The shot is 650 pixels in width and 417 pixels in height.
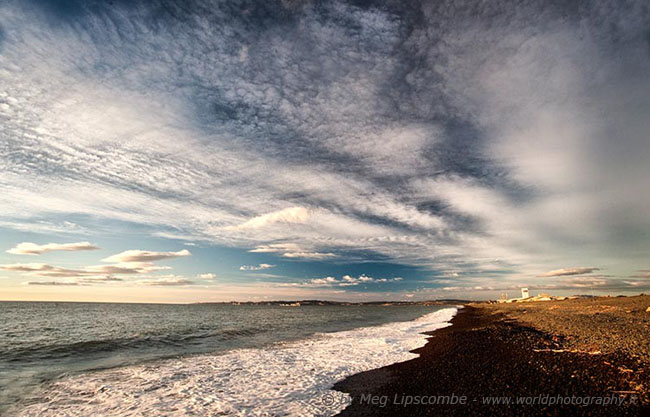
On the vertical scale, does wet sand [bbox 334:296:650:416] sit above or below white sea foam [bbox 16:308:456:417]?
above

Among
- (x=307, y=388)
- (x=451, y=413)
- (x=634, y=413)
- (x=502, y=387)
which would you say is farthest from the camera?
(x=307, y=388)

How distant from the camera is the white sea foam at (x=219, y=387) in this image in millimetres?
10969

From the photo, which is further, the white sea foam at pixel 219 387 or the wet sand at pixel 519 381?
the white sea foam at pixel 219 387

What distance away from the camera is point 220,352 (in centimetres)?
2330

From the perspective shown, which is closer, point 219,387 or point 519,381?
point 519,381

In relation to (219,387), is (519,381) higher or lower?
higher

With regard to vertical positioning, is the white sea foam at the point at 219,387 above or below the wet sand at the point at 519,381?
below

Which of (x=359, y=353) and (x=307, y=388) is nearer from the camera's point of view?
(x=307, y=388)

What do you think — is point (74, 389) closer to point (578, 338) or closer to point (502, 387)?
point (502, 387)

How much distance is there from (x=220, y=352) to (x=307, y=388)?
1314 cm

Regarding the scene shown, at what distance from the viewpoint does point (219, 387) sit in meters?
13.6

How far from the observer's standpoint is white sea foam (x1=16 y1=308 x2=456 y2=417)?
1097cm

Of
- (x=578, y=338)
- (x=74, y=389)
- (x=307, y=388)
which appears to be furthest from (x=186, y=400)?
(x=578, y=338)

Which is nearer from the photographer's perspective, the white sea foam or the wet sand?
the wet sand
